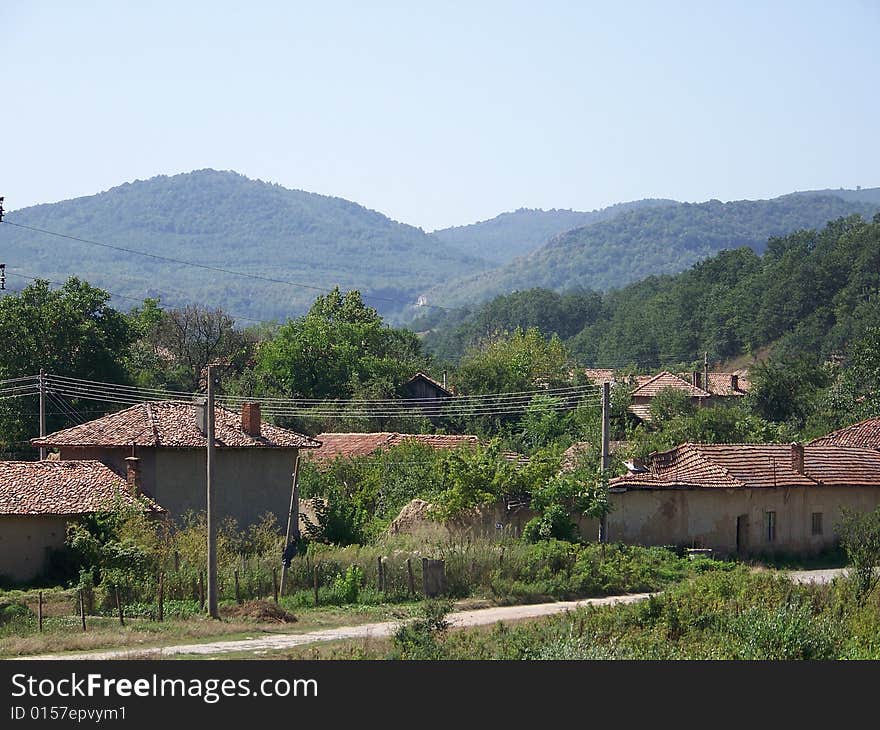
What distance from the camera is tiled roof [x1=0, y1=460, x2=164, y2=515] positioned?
1355 inches

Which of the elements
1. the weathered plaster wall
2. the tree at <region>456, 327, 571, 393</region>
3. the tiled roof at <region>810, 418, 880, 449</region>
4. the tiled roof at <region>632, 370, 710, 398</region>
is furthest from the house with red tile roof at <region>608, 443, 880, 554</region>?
the tiled roof at <region>632, 370, 710, 398</region>

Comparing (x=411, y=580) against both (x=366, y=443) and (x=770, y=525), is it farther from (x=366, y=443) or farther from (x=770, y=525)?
(x=366, y=443)

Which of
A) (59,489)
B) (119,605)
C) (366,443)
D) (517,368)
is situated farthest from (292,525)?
(517,368)

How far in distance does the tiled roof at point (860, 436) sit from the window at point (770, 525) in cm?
1092

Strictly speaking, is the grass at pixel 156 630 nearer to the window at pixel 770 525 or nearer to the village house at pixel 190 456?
the village house at pixel 190 456

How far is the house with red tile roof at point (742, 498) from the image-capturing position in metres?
38.3

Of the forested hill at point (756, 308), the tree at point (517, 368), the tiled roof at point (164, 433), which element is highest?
the forested hill at point (756, 308)

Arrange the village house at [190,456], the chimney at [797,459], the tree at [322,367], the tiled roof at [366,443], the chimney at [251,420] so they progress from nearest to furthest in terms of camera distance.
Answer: the village house at [190,456] → the chimney at [251,420] → the chimney at [797,459] → the tiled roof at [366,443] → the tree at [322,367]

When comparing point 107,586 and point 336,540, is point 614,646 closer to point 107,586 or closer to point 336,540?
point 107,586

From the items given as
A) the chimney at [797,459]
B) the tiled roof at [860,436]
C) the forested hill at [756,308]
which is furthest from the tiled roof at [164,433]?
the forested hill at [756,308]

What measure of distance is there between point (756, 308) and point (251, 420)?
101673mm

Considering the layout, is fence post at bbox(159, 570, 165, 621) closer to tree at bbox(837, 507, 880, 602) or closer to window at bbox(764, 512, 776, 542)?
tree at bbox(837, 507, 880, 602)

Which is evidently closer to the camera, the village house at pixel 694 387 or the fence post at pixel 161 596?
the fence post at pixel 161 596

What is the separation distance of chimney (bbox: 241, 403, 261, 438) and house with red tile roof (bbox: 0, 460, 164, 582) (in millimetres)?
4110
